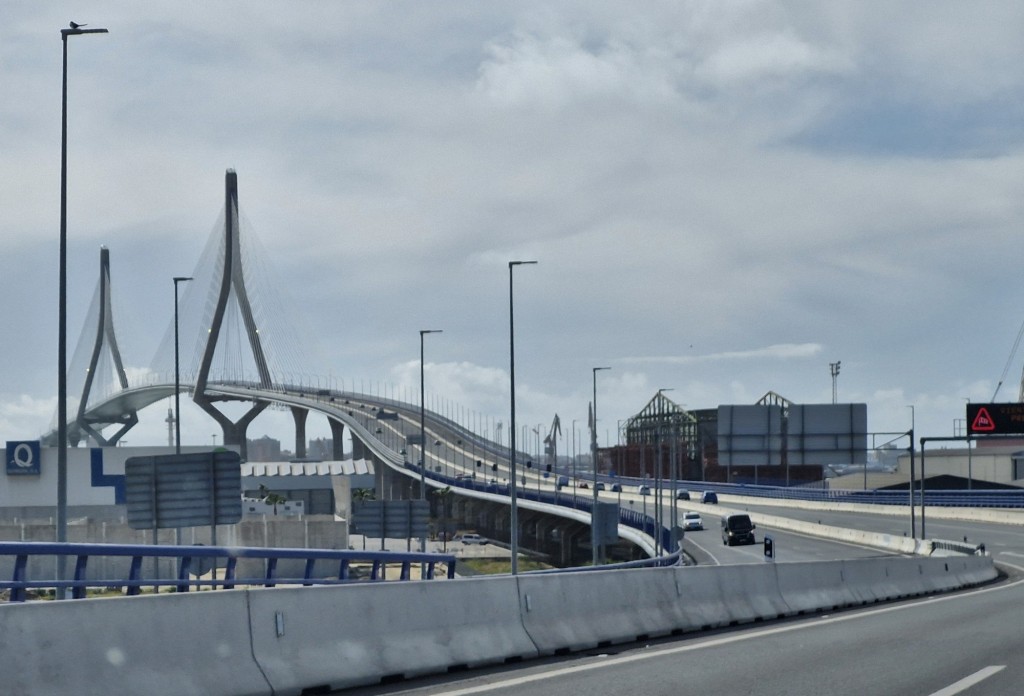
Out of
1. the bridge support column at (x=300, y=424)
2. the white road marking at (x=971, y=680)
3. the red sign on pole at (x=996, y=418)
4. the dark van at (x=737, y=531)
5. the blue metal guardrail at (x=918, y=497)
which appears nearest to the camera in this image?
the white road marking at (x=971, y=680)

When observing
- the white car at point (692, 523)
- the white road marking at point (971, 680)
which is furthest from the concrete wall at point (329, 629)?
the white car at point (692, 523)

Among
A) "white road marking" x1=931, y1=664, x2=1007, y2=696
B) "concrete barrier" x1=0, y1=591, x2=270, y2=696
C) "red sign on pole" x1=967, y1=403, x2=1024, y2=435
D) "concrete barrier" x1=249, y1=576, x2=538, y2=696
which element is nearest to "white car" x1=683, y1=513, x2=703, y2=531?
"red sign on pole" x1=967, y1=403, x2=1024, y2=435

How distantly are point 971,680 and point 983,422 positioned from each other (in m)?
51.9

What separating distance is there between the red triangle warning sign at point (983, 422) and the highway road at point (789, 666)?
1722 inches

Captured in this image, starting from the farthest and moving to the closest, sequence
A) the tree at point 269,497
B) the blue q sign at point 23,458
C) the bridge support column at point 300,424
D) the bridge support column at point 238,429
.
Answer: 1. the bridge support column at point 300,424
2. the bridge support column at point 238,429
3. the tree at point 269,497
4. the blue q sign at point 23,458

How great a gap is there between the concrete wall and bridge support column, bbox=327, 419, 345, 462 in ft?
543

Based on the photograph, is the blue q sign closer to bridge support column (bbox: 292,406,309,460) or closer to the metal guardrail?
the metal guardrail

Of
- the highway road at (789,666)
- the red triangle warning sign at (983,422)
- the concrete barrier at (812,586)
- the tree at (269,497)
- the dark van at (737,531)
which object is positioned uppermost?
the red triangle warning sign at (983,422)

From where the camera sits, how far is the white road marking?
461 inches

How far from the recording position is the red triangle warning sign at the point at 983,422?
61.2 meters

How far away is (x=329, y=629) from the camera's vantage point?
39.1 ft

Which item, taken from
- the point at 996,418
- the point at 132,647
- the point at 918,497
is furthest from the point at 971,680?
the point at 918,497

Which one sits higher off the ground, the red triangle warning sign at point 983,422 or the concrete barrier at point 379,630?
the red triangle warning sign at point 983,422

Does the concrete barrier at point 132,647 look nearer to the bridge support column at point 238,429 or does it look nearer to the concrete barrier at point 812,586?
the concrete barrier at point 812,586
